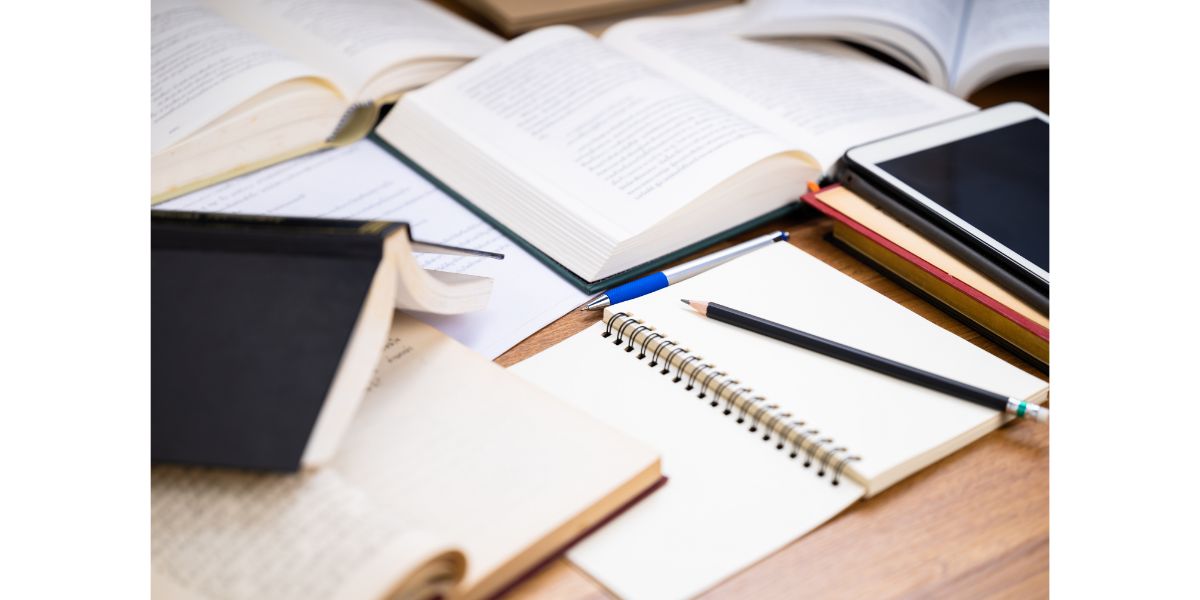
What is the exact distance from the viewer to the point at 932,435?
2.16ft

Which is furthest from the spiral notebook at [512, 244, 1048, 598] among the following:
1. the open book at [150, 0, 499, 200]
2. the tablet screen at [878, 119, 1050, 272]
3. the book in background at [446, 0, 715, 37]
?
the book in background at [446, 0, 715, 37]

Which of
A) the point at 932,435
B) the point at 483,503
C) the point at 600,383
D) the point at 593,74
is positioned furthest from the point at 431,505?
the point at 593,74

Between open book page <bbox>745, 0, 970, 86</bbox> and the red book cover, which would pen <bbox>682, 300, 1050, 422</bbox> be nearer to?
the red book cover

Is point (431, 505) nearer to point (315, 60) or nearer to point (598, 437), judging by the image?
point (598, 437)

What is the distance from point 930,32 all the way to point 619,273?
58 centimetres

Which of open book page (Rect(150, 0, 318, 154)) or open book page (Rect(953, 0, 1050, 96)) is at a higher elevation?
open book page (Rect(953, 0, 1050, 96))

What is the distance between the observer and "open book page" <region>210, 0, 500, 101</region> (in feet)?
3.48

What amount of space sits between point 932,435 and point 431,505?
33cm

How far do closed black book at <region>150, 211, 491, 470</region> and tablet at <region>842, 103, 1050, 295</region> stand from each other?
45cm

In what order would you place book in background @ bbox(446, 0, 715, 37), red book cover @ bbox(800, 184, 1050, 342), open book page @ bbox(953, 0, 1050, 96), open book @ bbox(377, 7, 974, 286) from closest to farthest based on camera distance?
1. red book cover @ bbox(800, 184, 1050, 342)
2. open book @ bbox(377, 7, 974, 286)
3. open book page @ bbox(953, 0, 1050, 96)
4. book in background @ bbox(446, 0, 715, 37)

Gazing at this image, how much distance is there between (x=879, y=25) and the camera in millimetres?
1158

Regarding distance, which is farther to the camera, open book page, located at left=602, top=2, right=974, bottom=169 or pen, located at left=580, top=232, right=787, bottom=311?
open book page, located at left=602, top=2, right=974, bottom=169

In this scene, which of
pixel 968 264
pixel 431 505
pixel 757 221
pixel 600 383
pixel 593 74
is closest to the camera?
pixel 431 505

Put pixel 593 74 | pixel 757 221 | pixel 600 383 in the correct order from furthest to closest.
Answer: pixel 593 74
pixel 757 221
pixel 600 383
